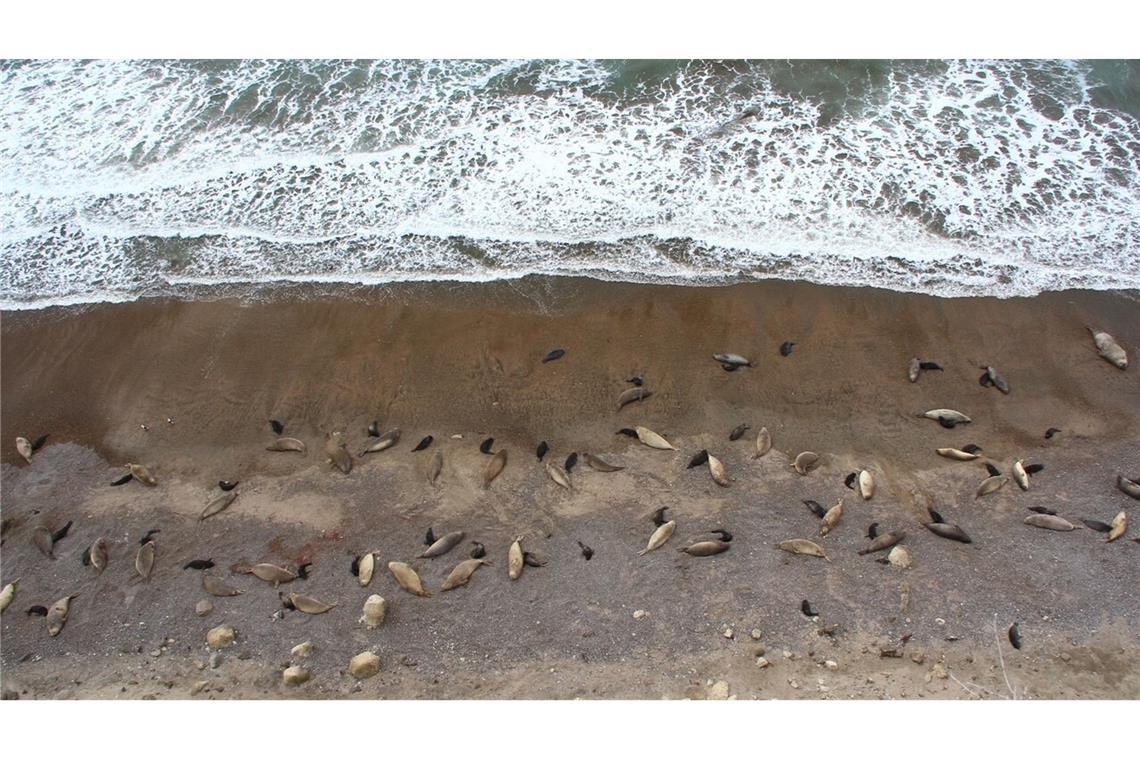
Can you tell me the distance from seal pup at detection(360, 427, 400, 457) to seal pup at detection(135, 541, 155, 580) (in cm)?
175

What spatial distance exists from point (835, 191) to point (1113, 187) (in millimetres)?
3074

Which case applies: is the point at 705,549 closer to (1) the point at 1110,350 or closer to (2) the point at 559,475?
(2) the point at 559,475

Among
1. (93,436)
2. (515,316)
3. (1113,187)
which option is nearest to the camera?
(93,436)

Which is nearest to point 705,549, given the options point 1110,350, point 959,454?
point 959,454

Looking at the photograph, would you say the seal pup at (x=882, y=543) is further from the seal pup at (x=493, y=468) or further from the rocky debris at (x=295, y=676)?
the rocky debris at (x=295, y=676)

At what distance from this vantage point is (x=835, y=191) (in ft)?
28.0

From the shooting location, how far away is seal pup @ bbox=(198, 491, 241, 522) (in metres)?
6.18

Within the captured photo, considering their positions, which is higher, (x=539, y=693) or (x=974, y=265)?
(x=974, y=265)

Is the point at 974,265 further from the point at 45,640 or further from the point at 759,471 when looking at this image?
the point at 45,640

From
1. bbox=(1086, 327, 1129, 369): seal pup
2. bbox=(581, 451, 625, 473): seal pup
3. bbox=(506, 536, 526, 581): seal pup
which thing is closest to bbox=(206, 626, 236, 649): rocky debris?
bbox=(506, 536, 526, 581): seal pup

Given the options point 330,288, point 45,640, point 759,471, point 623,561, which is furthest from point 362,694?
point 330,288

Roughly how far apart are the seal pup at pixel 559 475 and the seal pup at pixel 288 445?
2167mm

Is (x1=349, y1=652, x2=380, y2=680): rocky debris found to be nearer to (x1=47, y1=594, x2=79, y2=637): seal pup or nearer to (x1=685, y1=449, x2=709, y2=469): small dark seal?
(x1=47, y1=594, x2=79, y2=637): seal pup

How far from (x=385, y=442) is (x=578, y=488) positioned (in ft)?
5.72
